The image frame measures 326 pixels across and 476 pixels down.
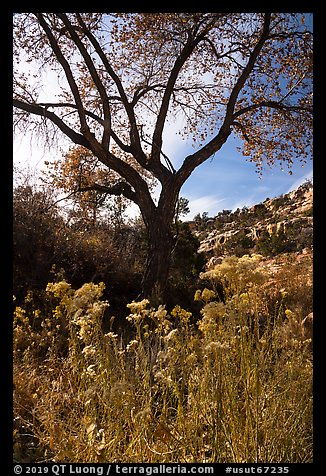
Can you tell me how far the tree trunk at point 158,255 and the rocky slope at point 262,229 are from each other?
87 cm

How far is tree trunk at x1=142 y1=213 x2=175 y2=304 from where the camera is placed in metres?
4.85

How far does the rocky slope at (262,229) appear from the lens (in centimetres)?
661

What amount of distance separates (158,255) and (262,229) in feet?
13.9

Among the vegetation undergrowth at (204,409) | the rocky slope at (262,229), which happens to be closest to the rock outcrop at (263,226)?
the rocky slope at (262,229)

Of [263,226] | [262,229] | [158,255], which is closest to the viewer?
[158,255]

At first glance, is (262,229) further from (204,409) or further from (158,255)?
(204,409)

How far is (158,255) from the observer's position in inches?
194

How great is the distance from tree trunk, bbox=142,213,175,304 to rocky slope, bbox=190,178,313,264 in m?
0.87

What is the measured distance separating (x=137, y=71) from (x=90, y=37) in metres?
0.85

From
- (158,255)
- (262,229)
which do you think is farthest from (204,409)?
(262,229)

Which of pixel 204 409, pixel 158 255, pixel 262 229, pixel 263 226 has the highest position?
pixel 263 226
